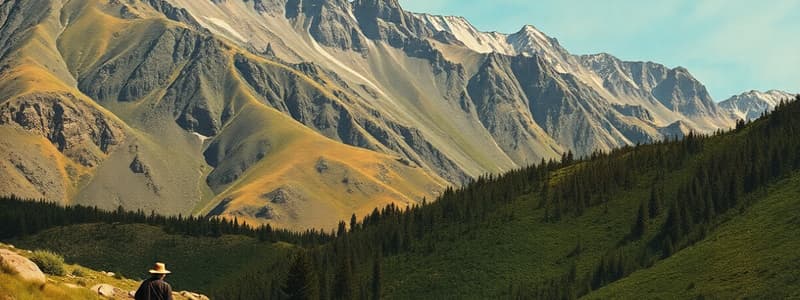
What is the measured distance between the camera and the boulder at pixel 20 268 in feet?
121

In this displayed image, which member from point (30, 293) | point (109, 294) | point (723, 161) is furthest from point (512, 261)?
point (30, 293)

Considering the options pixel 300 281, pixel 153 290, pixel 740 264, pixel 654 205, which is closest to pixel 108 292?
pixel 153 290

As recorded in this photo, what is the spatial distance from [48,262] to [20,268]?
13264 millimetres

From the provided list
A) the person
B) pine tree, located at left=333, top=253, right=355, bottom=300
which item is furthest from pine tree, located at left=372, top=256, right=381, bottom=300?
the person

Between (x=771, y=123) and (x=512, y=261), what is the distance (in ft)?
235

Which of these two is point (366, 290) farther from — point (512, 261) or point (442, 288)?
point (512, 261)

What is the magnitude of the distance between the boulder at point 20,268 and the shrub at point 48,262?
10.4 metres

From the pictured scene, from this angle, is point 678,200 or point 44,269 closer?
point 44,269

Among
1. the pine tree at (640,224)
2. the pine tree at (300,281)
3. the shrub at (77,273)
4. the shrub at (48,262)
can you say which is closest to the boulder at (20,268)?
the shrub at (48,262)

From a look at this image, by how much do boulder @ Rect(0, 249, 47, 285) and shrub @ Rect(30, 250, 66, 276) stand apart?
10439 millimetres

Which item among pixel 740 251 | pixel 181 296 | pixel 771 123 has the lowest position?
pixel 181 296

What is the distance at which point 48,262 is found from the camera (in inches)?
1982

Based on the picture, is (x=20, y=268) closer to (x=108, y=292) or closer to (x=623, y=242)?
(x=108, y=292)

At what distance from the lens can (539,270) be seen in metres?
172
